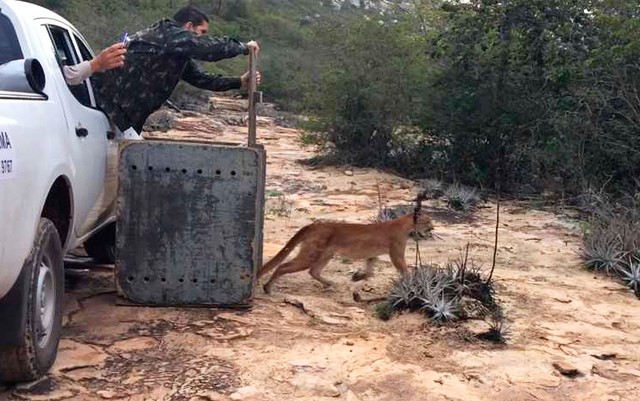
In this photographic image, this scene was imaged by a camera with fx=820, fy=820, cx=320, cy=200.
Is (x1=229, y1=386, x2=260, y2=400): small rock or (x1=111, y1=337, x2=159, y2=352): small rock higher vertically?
(x1=229, y1=386, x2=260, y2=400): small rock

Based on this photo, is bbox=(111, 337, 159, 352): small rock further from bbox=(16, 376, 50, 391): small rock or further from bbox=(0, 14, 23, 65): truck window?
bbox=(0, 14, 23, 65): truck window

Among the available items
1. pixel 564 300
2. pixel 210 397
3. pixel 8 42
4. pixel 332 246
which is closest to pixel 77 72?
pixel 8 42

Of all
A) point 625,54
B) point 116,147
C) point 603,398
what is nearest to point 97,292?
point 116,147

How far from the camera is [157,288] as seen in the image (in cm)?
583

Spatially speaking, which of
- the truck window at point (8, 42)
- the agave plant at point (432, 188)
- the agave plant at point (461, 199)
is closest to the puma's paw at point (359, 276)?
the truck window at point (8, 42)

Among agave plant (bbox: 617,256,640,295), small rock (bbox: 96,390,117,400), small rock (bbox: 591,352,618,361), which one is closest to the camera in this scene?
small rock (bbox: 96,390,117,400)

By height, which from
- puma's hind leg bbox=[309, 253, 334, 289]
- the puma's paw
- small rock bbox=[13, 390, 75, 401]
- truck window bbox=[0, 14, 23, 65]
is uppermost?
truck window bbox=[0, 14, 23, 65]

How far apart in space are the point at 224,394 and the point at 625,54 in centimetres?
935

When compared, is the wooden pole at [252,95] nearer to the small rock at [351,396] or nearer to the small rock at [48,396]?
the small rock at [351,396]

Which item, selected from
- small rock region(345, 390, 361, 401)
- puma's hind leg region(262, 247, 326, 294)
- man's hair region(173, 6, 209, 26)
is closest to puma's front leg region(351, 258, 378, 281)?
puma's hind leg region(262, 247, 326, 294)

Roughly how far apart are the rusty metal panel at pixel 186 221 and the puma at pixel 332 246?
0.90m

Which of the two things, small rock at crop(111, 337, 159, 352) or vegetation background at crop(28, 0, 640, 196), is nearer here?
small rock at crop(111, 337, 159, 352)

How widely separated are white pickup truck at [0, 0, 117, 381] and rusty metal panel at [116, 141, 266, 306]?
278 millimetres

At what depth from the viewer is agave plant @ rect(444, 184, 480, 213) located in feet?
39.2
